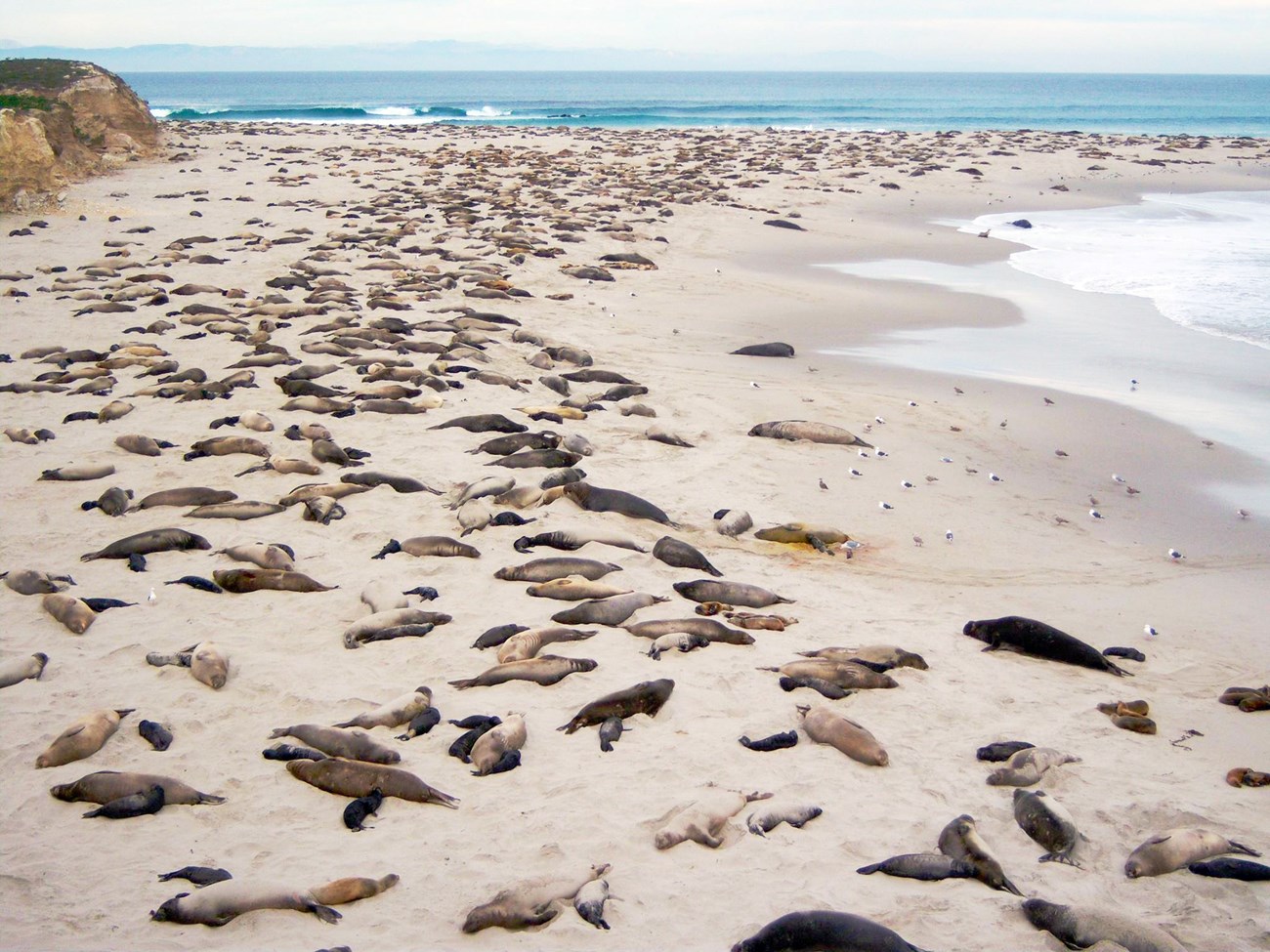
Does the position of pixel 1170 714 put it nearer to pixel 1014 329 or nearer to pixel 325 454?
pixel 325 454

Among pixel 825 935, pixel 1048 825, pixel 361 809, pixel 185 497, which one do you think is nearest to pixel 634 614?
pixel 361 809

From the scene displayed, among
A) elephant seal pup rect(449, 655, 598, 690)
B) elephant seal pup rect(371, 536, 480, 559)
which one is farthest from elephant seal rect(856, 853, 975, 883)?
elephant seal pup rect(371, 536, 480, 559)

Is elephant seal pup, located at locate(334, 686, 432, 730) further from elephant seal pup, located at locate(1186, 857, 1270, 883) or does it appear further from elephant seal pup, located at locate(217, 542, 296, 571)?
elephant seal pup, located at locate(1186, 857, 1270, 883)

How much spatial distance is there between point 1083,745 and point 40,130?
75.9 feet

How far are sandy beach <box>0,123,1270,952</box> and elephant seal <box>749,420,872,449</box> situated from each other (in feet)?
0.56

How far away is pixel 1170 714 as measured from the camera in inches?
211

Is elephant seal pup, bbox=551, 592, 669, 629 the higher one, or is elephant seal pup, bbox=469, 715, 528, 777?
elephant seal pup, bbox=551, 592, 669, 629

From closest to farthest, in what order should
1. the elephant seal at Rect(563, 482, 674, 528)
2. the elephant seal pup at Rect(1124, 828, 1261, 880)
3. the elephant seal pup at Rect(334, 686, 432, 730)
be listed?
1. the elephant seal pup at Rect(1124, 828, 1261, 880)
2. the elephant seal pup at Rect(334, 686, 432, 730)
3. the elephant seal at Rect(563, 482, 674, 528)

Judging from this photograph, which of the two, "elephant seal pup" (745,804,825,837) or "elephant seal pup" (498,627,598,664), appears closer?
"elephant seal pup" (745,804,825,837)

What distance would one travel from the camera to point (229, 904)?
3.52 meters

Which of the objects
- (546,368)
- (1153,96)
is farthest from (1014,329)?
(1153,96)

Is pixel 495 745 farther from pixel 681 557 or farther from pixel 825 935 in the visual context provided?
pixel 681 557

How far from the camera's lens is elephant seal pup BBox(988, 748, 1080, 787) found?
456cm

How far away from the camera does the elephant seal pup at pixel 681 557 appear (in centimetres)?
674
